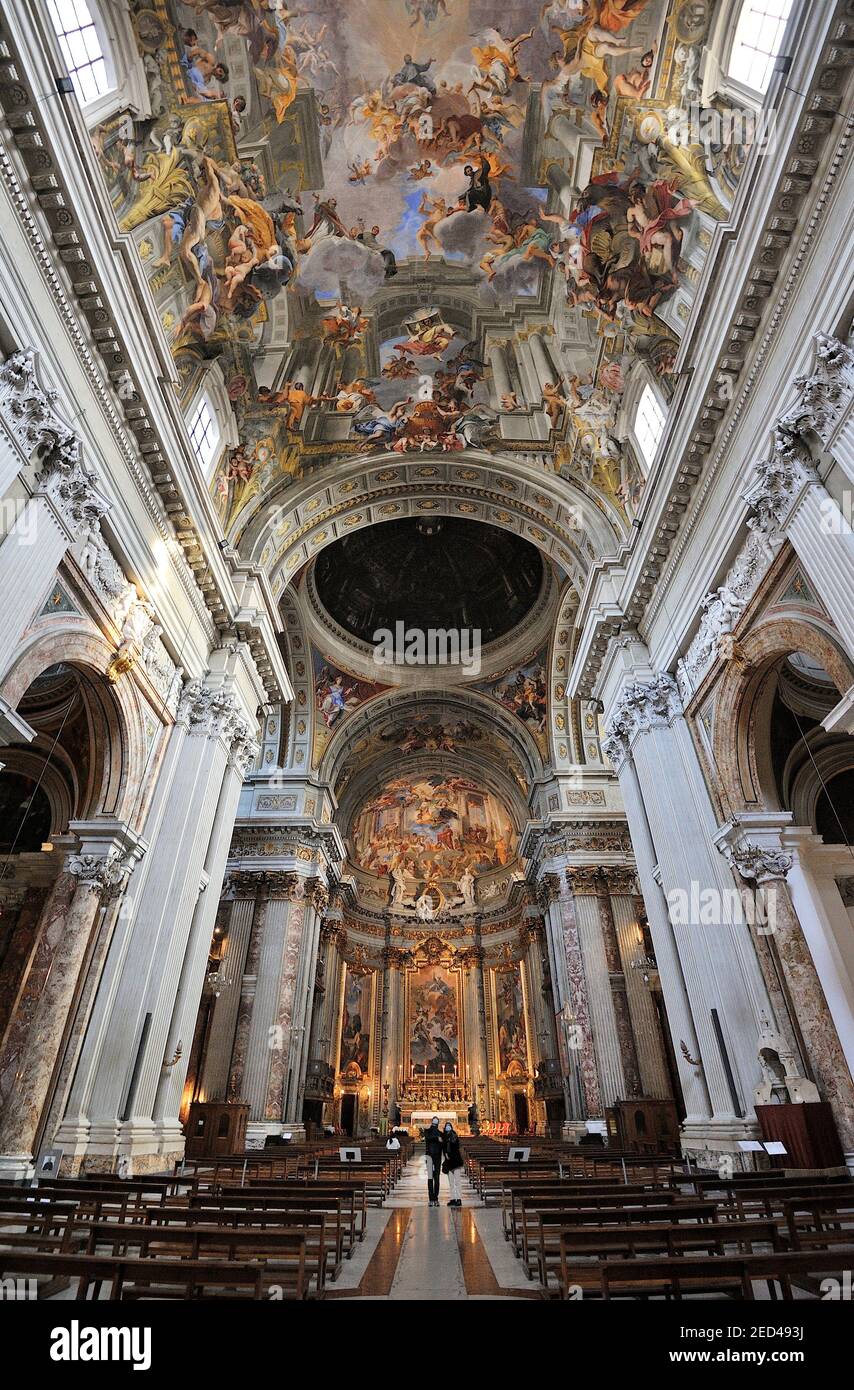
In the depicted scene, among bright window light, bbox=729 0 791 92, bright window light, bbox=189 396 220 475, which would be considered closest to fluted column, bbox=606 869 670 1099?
bright window light, bbox=189 396 220 475

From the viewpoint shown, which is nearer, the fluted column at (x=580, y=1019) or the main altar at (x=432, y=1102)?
the fluted column at (x=580, y=1019)

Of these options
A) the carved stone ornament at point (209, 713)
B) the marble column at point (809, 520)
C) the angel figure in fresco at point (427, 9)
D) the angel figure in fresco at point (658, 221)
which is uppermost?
the angel figure in fresco at point (427, 9)

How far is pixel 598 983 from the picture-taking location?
19.9 m

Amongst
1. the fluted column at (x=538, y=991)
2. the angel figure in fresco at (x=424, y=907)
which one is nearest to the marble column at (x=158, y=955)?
the fluted column at (x=538, y=991)

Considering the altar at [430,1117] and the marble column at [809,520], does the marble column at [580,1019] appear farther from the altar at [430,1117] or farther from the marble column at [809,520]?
the marble column at [809,520]

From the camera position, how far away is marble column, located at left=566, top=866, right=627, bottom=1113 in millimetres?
18594

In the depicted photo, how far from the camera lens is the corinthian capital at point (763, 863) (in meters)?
10.0

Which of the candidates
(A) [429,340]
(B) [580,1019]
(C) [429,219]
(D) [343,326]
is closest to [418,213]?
(C) [429,219]

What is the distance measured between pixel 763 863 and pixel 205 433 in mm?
12570

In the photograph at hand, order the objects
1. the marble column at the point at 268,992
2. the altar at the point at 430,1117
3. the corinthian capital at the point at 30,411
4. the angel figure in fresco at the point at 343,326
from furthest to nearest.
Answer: the altar at the point at 430,1117
the marble column at the point at 268,992
the angel figure in fresco at the point at 343,326
the corinthian capital at the point at 30,411

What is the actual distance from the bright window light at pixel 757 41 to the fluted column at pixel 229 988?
21.1m

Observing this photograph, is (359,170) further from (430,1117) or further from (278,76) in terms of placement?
(430,1117)

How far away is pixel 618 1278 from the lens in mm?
3336
